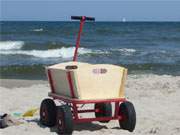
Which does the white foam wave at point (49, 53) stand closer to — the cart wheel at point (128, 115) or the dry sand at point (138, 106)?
the dry sand at point (138, 106)

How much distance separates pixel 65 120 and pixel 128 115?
0.99 metres

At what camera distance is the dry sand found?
796cm

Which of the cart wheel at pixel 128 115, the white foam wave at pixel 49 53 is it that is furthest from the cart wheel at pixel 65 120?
the white foam wave at pixel 49 53

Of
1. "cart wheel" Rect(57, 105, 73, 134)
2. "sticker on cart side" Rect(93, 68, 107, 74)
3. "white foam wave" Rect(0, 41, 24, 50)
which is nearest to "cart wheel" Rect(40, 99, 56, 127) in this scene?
"cart wheel" Rect(57, 105, 73, 134)

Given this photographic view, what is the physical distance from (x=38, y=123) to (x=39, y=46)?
21.7m

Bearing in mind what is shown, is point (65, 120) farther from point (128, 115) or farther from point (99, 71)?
point (128, 115)

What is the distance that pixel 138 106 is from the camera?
1024 centimetres

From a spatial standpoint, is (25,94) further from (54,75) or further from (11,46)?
(11,46)

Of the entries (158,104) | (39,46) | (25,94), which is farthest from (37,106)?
(39,46)

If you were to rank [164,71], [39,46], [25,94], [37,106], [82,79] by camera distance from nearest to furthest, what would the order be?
[82,79] < [37,106] < [25,94] < [164,71] < [39,46]

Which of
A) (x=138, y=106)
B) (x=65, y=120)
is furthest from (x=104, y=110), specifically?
(x=138, y=106)

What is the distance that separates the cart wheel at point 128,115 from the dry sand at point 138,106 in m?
0.11

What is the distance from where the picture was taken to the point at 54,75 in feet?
26.7

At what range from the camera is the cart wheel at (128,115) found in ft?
26.0
